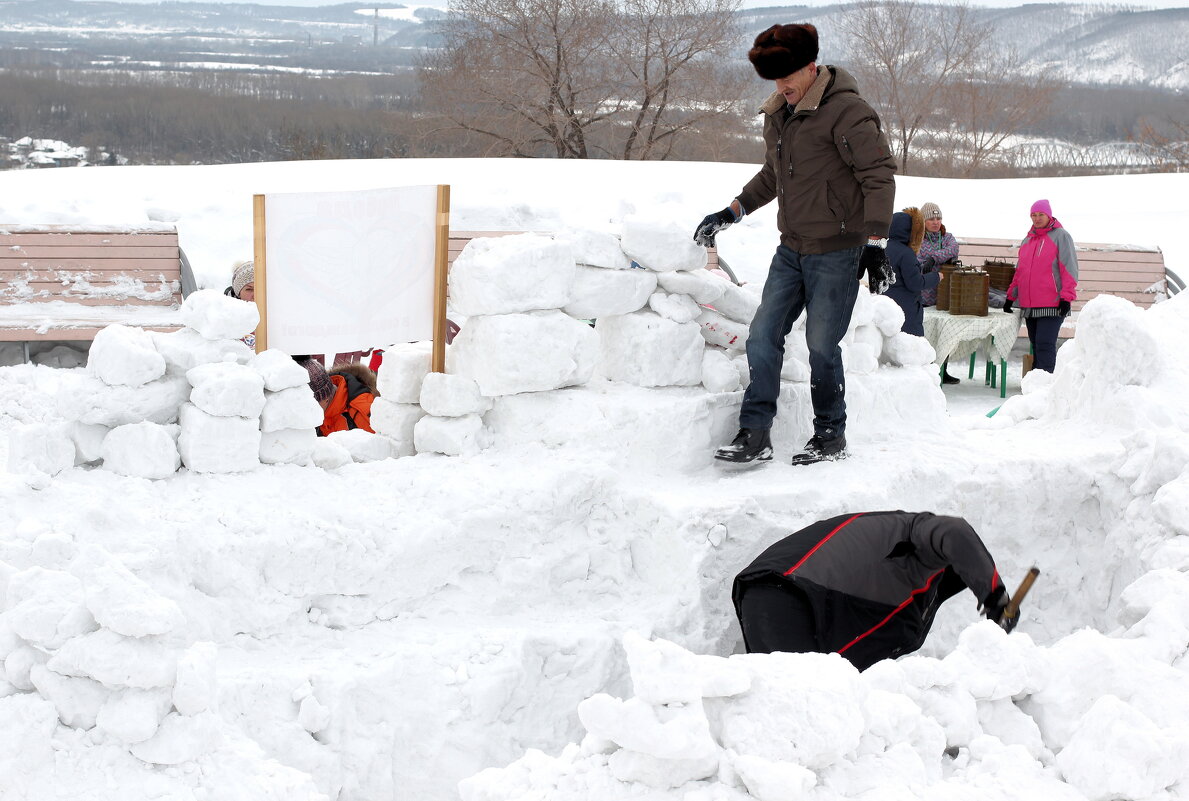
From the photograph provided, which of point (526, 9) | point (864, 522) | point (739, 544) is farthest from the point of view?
point (526, 9)

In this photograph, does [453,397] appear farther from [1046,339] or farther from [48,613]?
[1046,339]

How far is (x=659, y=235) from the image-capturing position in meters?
4.60

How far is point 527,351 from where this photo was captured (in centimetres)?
433

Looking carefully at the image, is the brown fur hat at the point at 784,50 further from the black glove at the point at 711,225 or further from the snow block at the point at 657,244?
the snow block at the point at 657,244

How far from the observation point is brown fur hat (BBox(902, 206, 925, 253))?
747cm

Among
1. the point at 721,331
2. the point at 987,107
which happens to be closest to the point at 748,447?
the point at 721,331

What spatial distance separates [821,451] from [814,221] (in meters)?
0.90

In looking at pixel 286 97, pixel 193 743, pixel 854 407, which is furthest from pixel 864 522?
pixel 286 97

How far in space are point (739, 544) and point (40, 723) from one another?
2.33 m

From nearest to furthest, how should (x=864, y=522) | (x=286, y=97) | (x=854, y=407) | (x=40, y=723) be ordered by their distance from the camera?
(x=40, y=723), (x=864, y=522), (x=854, y=407), (x=286, y=97)

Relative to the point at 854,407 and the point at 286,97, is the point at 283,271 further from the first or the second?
the point at 286,97

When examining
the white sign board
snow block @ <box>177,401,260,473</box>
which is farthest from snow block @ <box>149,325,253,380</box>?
the white sign board

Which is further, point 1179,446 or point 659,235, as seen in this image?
point 659,235

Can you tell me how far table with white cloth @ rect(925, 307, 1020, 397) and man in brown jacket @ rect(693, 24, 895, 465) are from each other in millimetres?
3703
